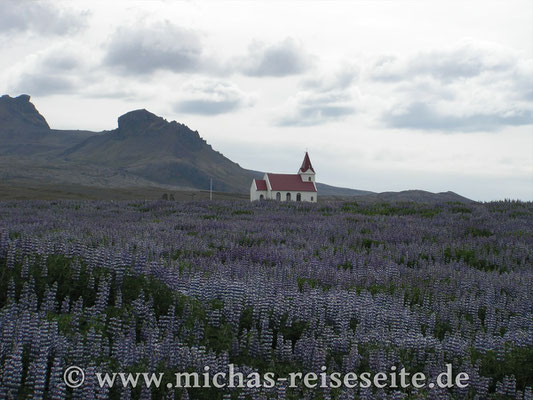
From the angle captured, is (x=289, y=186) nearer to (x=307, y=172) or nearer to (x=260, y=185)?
(x=307, y=172)

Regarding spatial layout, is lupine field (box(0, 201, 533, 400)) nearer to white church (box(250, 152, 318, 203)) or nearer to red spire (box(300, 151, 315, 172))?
white church (box(250, 152, 318, 203))

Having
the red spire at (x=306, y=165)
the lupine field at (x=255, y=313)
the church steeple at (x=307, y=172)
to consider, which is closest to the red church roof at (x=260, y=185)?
the church steeple at (x=307, y=172)

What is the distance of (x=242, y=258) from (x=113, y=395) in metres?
5.69

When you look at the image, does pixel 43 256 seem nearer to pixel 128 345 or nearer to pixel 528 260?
pixel 128 345

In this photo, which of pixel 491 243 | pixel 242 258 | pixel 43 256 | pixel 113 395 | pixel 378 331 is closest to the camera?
pixel 113 395

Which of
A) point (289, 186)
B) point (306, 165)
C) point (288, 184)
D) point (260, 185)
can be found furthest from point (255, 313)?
point (306, 165)

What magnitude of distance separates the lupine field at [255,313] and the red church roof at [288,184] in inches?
3137

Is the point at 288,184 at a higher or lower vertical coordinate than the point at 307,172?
lower

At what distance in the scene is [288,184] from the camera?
93.3 m

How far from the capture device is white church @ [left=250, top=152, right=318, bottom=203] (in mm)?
91812

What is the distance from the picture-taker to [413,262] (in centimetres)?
1148

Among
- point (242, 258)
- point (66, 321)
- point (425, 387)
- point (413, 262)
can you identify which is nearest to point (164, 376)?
point (66, 321)

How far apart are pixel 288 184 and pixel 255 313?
8685 cm

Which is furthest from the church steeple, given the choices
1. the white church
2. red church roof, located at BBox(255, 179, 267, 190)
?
red church roof, located at BBox(255, 179, 267, 190)
